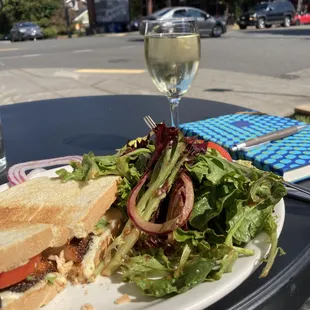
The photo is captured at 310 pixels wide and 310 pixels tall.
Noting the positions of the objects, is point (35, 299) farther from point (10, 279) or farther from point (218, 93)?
point (218, 93)

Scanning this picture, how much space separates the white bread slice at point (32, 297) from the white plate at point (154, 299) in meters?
0.01

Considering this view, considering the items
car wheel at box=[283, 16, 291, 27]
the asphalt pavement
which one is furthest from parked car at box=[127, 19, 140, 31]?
the asphalt pavement

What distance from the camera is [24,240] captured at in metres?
0.88

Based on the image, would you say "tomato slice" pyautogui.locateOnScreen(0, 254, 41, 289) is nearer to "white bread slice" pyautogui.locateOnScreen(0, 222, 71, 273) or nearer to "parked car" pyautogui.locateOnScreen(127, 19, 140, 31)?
"white bread slice" pyautogui.locateOnScreen(0, 222, 71, 273)

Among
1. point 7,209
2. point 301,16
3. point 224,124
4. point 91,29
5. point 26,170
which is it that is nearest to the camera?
point 7,209

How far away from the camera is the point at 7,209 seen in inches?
43.3

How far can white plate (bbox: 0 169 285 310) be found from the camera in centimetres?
81

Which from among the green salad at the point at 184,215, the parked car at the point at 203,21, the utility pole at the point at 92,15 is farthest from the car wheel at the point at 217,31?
the green salad at the point at 184,215

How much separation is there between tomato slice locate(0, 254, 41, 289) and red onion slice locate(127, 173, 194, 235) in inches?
9.4

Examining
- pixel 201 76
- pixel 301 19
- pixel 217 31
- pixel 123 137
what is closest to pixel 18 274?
pixel 123 137

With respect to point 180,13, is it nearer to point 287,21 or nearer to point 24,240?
point 287,21

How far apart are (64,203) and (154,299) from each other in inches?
14.5

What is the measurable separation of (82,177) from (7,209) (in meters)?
0.22

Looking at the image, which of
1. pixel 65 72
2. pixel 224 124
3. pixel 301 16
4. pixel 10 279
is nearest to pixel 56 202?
pixel 10 279
